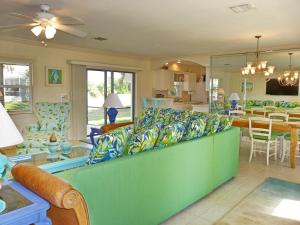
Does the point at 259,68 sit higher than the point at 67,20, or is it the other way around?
the point at 67,20

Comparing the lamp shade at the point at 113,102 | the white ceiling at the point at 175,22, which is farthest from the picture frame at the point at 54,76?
the lamp shade at the point at 113,102

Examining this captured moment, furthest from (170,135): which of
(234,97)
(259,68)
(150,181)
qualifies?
(234,97)

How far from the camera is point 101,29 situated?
4.47 m

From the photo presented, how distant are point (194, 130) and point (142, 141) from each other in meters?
0.88

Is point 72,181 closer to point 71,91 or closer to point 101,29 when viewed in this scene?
point 101,29

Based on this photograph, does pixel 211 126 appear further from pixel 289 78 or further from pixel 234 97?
pixel 234 97

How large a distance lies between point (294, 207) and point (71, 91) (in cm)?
536

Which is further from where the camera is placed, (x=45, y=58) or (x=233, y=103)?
(x=233, y=103)

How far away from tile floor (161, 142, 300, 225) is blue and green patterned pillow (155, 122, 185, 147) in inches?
30.9

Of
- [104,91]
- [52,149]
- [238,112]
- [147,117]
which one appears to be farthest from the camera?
[104,91]

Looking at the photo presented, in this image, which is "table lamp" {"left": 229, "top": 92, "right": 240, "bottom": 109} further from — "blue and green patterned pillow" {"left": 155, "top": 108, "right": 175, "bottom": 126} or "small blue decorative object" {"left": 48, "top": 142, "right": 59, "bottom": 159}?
"small blue decorative object" {"left": 48, "top": 142, "right": 59, "bottom": 159}

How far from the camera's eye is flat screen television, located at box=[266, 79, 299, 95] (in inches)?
224

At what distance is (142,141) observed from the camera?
2.19 metres

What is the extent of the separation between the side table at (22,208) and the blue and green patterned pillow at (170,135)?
1250mm
